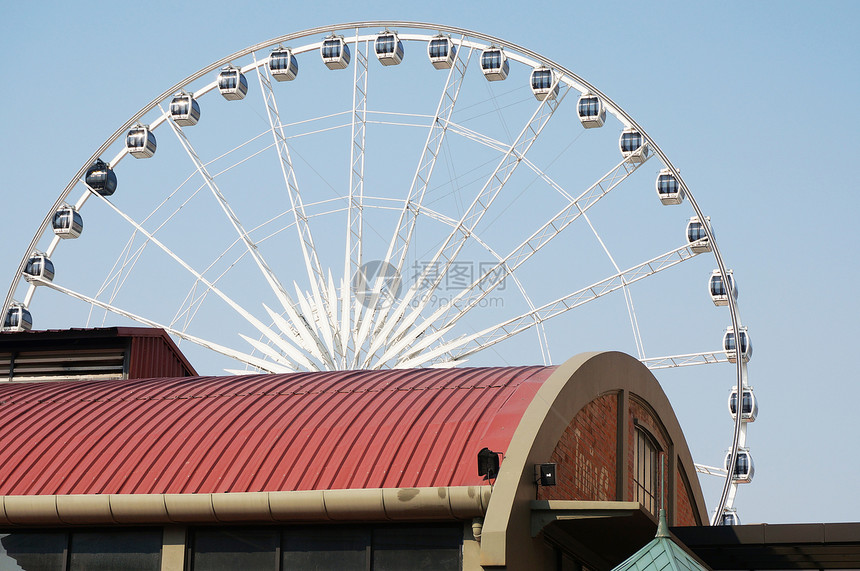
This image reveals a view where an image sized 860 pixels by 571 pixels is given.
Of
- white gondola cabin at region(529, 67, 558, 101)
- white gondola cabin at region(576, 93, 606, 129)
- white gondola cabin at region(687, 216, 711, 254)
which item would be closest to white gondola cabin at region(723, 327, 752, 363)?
white gondola cabin at region(687, 216, 711, 254)

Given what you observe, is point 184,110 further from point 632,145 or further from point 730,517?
point 730,517

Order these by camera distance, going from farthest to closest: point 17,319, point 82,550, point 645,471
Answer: point 17,319 → point 645,471 → point 82,550

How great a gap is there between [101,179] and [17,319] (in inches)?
180

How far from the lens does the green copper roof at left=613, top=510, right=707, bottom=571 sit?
11688 millimetres

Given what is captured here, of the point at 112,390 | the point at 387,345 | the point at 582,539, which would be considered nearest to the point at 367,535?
the point at 582,539

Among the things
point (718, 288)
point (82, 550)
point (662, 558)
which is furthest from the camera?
point (718, 288)

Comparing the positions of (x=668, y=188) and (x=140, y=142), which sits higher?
(x=140, y=142)

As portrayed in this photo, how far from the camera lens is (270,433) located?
15.5 metres

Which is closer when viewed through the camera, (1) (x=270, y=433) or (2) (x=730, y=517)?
(1) (x=270, y=433)

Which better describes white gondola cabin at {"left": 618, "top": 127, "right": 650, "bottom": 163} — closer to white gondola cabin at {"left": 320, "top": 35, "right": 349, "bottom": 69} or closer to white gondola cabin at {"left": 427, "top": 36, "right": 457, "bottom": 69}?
white gondola cabin at {"left": 427, "top": 36, "right": 457, "bottom": 69}

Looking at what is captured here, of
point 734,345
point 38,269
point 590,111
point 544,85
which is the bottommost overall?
point 734,345

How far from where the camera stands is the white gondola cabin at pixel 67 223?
34812 mm

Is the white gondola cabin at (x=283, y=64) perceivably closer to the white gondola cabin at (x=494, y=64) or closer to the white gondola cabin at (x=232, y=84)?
the white gondola cabin at (x=232, y=84)

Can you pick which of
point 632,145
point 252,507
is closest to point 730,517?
point 632,145
